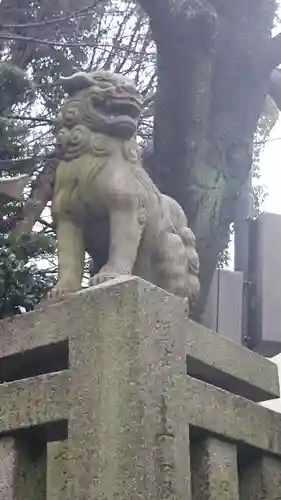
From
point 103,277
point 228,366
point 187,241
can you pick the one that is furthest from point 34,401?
point 187,241

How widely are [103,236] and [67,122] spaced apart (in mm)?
310

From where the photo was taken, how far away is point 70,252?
2215 millimetres

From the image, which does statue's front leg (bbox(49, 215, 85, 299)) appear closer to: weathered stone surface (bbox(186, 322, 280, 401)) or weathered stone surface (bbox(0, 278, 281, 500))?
weathered stone surface (bbox(0, 278, 281, 500))

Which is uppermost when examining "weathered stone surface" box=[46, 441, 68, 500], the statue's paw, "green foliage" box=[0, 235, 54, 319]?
"green foliage" box=[0, 235, 54, 319]

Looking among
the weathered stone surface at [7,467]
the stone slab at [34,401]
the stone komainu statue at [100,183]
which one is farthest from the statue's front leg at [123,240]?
the weathered stone surface at [7,467]

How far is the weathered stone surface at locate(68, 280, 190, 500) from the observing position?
1.62 m

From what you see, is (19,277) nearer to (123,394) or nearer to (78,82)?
(78,82)

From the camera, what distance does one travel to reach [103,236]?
225 centimetres

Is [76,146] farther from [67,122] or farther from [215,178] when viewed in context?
[215,178]

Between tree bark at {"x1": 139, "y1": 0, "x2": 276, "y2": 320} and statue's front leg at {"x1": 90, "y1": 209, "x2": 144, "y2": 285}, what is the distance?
1.46 m

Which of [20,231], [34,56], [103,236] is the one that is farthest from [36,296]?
[103,236]

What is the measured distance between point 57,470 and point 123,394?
243 millimetres

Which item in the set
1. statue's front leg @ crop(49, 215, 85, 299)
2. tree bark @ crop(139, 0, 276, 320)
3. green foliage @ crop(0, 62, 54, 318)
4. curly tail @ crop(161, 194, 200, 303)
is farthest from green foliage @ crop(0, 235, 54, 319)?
statue's front leg @ crop(49, 215, 85, 299)

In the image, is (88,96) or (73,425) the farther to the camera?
(88,96)
